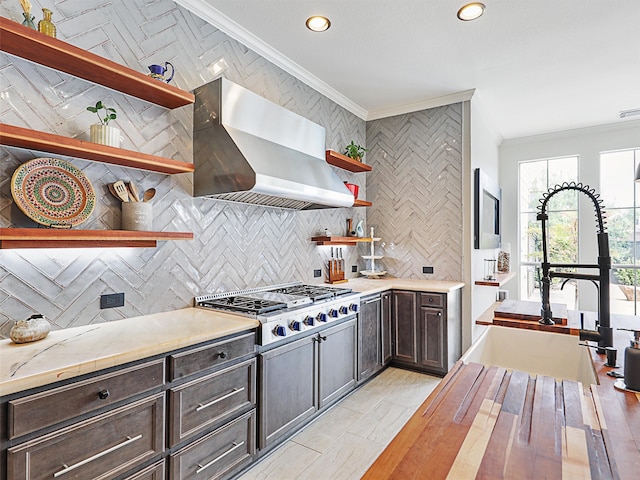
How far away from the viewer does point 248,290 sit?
9.52 feet

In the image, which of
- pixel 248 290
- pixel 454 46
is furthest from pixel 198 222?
pixel 454 46

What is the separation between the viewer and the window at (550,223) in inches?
206

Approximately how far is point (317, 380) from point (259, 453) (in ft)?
2.12

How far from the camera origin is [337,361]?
115 inches

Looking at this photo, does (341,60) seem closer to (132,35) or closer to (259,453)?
(132,35)

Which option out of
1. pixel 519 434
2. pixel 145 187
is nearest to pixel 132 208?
pixel 145 187

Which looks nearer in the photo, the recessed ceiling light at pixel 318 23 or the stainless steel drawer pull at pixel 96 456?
the stainless steel drawer pull at pixel 96 456

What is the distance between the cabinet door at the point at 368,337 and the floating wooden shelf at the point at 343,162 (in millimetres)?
1436

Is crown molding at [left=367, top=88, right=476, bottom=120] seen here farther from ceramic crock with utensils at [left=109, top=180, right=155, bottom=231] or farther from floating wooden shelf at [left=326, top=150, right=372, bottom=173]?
ceramic crock with utensils at [left=109, top=180, right=155, bottom=231]

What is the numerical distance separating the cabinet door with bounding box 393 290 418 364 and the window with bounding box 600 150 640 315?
3.25 meters

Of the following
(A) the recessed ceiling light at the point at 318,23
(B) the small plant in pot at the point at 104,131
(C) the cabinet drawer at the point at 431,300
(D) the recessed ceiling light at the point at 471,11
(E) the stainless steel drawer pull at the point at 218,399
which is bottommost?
(E) the stainless steel drawer pull at the point at 218,399

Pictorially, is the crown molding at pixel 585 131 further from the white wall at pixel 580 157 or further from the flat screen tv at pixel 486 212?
the flat screen tv at pixel 486 212

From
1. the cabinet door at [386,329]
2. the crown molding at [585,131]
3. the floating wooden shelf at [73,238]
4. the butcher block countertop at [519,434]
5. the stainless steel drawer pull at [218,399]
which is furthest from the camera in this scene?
the crown molding at [585,131]

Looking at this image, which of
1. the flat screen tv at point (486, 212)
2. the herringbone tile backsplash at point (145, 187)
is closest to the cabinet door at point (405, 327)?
the herringbone tile backsplash at point (145, 187)
